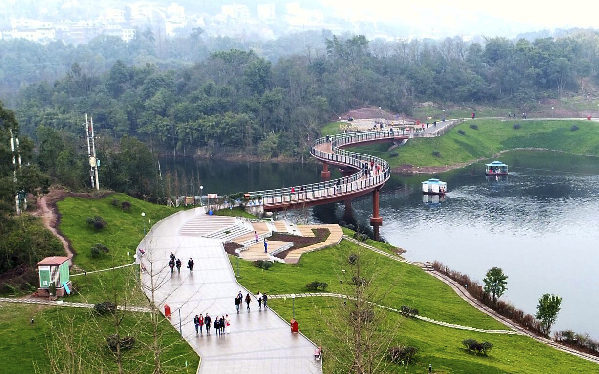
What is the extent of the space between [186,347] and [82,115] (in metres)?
127

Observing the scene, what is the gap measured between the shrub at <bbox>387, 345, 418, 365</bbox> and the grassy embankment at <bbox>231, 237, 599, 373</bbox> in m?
0.39

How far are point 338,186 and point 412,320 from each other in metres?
37.8

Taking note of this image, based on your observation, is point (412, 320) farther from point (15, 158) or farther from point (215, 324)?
point (15, 158)

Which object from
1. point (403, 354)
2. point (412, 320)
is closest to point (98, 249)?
point (412, 320)

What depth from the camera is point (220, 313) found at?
4438 cm

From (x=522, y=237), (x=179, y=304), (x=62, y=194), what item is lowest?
(x=522, y=237)

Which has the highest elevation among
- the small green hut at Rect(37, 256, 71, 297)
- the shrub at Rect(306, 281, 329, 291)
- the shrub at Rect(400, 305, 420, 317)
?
the small green hut at Rect(37, 256, 71, 297)

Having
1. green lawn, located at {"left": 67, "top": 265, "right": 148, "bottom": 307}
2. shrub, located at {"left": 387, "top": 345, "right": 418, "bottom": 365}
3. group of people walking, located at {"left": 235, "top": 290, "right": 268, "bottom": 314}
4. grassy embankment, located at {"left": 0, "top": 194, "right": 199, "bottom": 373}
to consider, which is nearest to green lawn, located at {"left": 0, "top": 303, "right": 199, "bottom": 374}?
grassy embankment, located at {"left": 0, "top": 194, "right": 199, "bottom": 373}

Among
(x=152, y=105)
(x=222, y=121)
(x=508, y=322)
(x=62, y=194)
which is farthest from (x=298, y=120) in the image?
(x=508, y=322)

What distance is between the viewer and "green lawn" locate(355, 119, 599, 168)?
12788 centimetres

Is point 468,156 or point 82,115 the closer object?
point 468,156

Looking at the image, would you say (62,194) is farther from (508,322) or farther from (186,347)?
(508,322)

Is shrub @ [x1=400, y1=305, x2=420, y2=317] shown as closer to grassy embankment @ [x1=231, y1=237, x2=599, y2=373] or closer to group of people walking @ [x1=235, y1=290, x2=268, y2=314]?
grassy embankment @ [x1=231, y1=237, x2=599, y2=373]

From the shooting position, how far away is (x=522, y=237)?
251 ft
